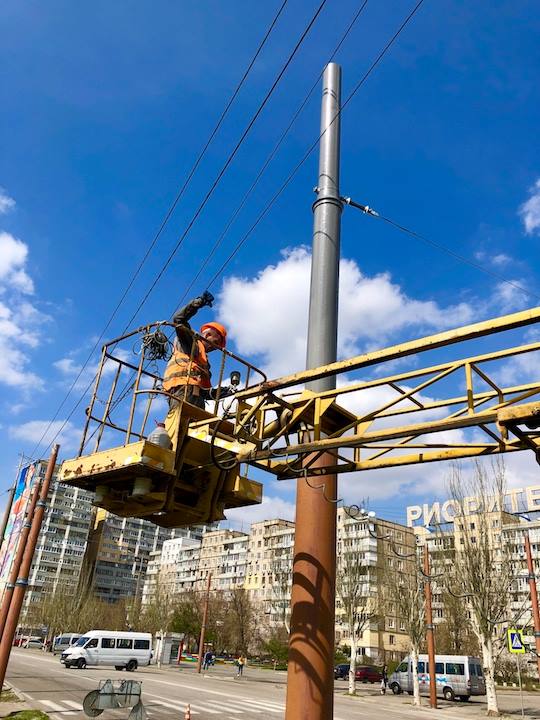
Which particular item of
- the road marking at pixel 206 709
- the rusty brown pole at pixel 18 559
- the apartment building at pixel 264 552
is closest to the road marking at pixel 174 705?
the road marking at pixel 206 709

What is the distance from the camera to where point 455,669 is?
34094 mm

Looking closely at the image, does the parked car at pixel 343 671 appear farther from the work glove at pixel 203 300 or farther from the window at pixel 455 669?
the work glove at pixel 203 300

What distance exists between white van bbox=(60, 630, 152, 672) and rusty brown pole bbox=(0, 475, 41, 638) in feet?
95.4

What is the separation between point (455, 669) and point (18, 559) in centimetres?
3023

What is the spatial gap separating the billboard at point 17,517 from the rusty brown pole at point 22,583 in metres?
0.59

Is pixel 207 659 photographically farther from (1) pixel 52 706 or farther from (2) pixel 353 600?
(1) pixel 52 706

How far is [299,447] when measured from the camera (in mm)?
6391

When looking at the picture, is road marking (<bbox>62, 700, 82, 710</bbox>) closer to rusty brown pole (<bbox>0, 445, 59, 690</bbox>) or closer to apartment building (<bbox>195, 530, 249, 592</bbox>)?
rusty brown pole (<bbox>0, 445, 59, 690</bbox>)

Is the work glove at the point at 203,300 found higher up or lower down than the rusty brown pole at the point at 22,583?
higher up

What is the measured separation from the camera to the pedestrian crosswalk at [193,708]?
1706cm

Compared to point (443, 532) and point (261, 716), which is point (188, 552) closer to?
point (443, 532)

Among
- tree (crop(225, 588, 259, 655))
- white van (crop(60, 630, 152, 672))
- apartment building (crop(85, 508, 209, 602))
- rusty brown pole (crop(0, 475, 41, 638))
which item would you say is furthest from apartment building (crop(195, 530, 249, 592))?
rusty brown pole (crop(0, 475, 41, 638))

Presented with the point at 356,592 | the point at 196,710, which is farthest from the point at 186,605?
the point at 196,710

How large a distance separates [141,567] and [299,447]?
142854 millimetres
